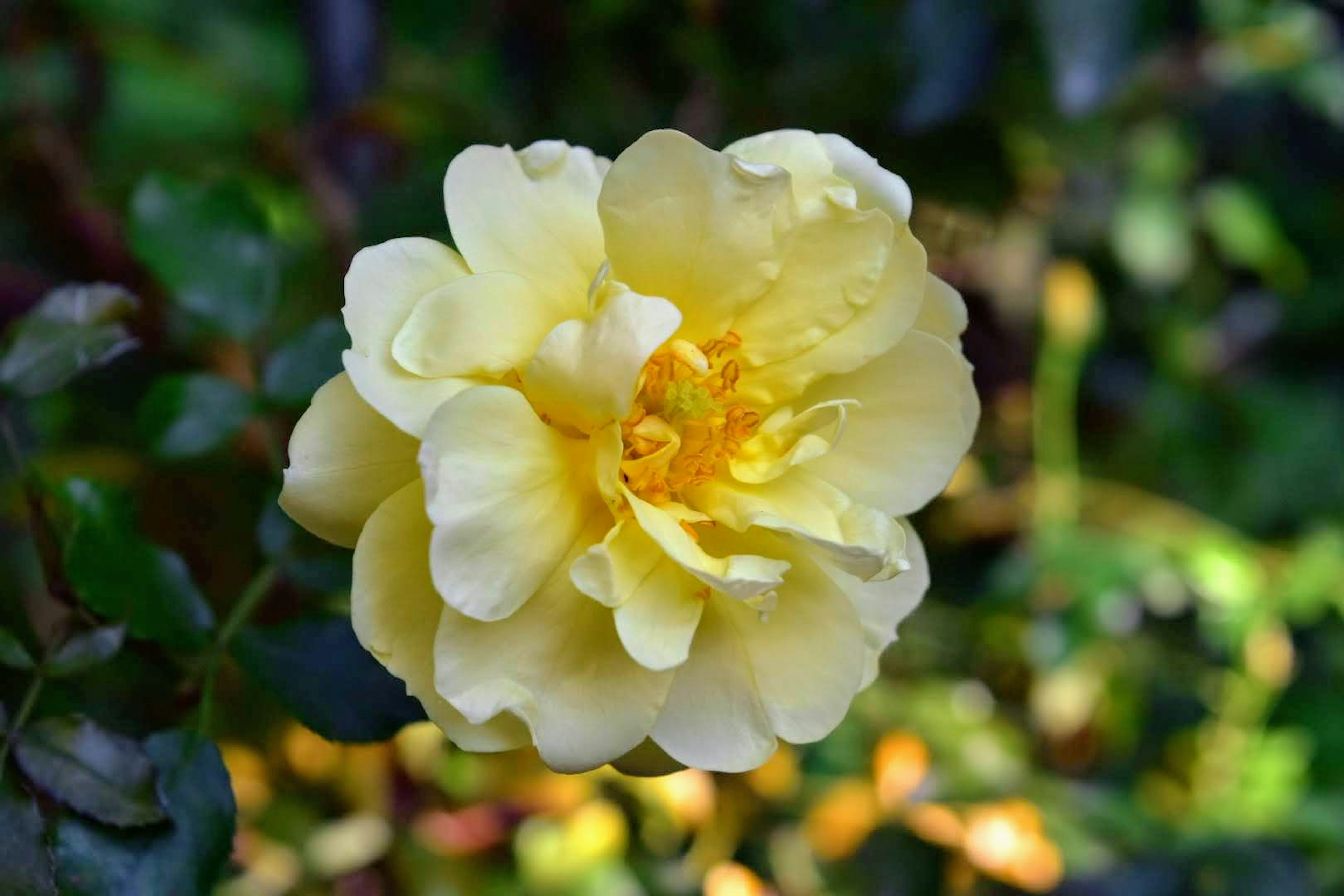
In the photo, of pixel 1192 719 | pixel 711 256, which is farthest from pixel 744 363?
pixel 1192 719

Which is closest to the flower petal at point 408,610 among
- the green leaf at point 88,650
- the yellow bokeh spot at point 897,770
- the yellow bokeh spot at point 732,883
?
the green leaf at point 88,650

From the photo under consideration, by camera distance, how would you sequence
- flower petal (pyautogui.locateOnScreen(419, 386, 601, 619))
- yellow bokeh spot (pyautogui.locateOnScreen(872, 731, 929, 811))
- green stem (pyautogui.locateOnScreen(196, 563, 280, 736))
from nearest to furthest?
1. flower petal (pyautogui.locateOnScreen(419, 386, 601, 619))
2. green stem (pyautogui.locateOnScreen(196, 563, 280, 736))
3. yellow bokeh spot (pyautogui.locateOnScreen(872, 731, 929, 811))

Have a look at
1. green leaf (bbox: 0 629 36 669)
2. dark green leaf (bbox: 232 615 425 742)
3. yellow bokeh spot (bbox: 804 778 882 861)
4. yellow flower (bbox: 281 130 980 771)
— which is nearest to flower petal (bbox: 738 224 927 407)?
yellow flower (bbox: 281 130 980 771)

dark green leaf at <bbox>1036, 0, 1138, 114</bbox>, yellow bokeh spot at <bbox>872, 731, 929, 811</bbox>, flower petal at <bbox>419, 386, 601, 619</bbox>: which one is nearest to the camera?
flower petal at <bbox>419, 386, 601, 619</bbox>

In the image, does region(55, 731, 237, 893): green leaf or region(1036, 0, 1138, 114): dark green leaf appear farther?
region(1036, 0, 1138, 114): dark green leaf

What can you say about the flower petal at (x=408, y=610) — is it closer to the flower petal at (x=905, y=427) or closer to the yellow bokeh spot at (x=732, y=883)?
the flower petal at (x=905, y=427)

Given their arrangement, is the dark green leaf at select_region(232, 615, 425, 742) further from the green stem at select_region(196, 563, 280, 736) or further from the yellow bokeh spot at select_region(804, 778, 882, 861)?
the yellow bokeh spot at select_region(804, 778, 882, 861)

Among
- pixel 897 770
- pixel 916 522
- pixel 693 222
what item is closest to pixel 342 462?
pixel 693 222

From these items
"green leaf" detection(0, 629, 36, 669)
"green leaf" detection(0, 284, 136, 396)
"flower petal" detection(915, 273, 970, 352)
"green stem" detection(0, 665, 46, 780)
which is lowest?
"green stem" detection(0, 665, 46, 780)
